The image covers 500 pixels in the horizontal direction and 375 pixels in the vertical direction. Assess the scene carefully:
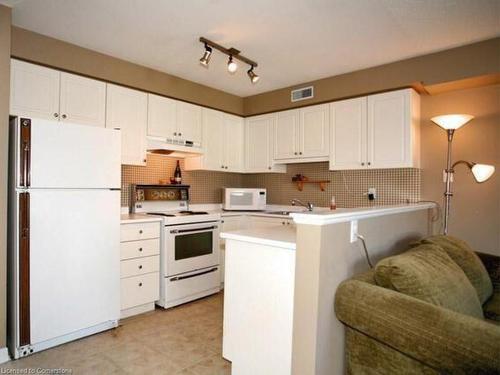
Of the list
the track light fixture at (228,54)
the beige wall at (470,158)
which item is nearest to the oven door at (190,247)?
the track light fixture at (228,54)

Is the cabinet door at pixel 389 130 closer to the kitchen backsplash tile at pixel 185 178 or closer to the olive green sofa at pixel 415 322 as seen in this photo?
the olive green sofa at pixel 415 322

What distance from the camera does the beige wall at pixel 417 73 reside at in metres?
2.76

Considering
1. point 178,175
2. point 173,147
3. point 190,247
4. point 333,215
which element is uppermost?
point 173,147

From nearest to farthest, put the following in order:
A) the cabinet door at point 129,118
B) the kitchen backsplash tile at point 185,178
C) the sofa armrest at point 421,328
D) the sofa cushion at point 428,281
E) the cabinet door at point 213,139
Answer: the sofa armrest at point 421,328
the sofa cushion at point 428,281
the cabinet door at point 129,118
the kitchen backsplash tile at point 185,178
the cabinet door at point 213,139

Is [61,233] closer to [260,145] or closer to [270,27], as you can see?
[270,27]

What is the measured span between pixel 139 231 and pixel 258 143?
2070mm

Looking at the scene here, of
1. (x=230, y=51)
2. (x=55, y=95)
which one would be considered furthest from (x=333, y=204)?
(x=55, y=95)

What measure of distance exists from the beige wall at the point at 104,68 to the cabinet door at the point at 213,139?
0.13 metres

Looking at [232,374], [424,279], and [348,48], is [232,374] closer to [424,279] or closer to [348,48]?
[424,279]

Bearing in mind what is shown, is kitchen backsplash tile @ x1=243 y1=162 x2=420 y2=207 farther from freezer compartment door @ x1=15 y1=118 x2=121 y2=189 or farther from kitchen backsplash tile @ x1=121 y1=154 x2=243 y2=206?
freezer compartment door @ x1=15 y1=118 x2=121 y2=189

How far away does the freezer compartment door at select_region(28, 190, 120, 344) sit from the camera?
7.63ft

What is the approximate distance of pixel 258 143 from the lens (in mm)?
4426

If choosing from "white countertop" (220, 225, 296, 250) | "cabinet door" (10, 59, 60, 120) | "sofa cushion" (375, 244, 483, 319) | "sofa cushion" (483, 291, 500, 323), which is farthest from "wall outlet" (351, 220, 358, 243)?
"cabinet door" (10, 59, 60, 120)

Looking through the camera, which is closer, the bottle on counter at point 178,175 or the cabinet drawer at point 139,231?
the cabinet drawer at point 139,231
